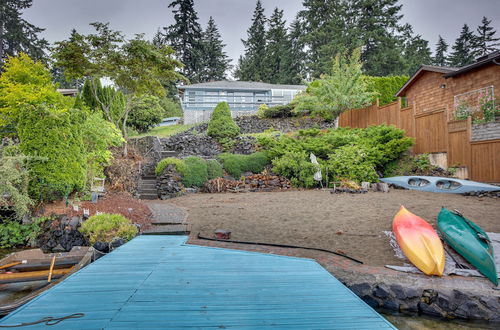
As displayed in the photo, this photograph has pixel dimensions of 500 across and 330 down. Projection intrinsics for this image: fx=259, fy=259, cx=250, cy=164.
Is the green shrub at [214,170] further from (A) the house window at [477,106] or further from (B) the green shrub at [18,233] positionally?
(A) the house window at [477,106]

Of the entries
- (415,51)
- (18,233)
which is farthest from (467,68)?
(415,51)

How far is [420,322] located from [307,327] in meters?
2.14

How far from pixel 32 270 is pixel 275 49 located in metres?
38.0

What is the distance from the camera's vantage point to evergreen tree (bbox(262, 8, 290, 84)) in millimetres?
35844

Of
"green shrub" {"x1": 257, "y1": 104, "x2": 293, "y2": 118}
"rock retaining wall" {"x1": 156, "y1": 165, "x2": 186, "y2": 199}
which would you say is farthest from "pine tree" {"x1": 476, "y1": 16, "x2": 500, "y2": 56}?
"rock retaining wall" {"x1": 156, "y1": 165, "x2": 186, "y2": 199}

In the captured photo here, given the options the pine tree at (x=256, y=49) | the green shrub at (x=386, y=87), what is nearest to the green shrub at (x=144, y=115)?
the green shrub at (x=386, y=87)

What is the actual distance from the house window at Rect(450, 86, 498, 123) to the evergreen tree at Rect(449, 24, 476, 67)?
31361 mm

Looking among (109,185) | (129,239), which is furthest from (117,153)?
(129,239)

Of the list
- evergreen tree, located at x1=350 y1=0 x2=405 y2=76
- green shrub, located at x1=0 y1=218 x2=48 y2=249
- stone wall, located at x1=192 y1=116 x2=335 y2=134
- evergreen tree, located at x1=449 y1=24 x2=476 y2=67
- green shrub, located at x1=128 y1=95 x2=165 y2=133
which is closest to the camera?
green shrub, located at x1=0 y1=218 x2=48 y2=249

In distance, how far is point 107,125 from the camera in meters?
8.77

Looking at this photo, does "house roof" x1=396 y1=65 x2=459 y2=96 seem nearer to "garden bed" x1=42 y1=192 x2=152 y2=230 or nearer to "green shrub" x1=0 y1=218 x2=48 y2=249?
"garden bed" x1=42 y1=192 x2=152 y2=230

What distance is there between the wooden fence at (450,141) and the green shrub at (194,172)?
8787mm

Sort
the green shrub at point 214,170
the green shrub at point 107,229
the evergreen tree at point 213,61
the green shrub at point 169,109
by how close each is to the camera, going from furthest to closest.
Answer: the evergreen tree at point 213,61
the green shrub at point 169,109
the green shrub at point 214,170
the green shrub at point 107,229

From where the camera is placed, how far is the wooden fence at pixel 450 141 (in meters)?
8.11
